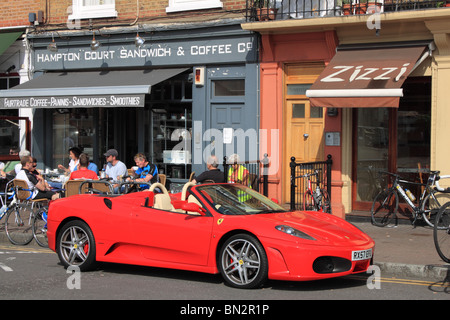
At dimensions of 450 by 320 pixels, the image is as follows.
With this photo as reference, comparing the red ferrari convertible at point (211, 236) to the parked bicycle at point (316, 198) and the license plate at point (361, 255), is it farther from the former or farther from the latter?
the parked bicycle at point (316, 198)

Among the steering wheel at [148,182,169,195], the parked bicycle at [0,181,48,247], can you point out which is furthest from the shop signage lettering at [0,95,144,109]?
the steering wheel at [148,182,169,195]

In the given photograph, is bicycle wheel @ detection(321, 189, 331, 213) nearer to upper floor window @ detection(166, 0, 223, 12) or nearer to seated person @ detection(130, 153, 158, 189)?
seated person @ detection(130, 153, 158, 189)

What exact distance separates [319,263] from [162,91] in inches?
366

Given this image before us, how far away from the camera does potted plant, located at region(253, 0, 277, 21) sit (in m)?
13.7

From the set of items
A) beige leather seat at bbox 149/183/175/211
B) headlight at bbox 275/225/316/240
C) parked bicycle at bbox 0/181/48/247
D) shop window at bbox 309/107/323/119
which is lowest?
parked bicycle at bbox 0/181/48/247

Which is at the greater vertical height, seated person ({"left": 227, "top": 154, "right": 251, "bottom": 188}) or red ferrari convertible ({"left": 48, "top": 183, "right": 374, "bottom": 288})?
seated person ({"left": 227, "top": 154, "right": 251, "bottom": 188})

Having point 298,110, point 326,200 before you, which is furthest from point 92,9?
point 326,200

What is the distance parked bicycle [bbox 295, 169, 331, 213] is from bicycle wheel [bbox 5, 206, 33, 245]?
17.4 ft

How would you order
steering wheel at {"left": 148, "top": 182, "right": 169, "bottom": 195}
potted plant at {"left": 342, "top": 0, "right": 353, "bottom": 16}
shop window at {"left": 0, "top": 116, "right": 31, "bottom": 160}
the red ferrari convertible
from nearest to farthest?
1. the red ferrari convertible
2. steering wheel at {"left": 148, "top": 182, "right": 169, "bottom": 195}
3. potted plant at {"left": 342, "top": 0, "right": 353, "bottom": 16}
4. shop window at {"left": 0, "top": 116, "right": 31, "bottom": 160}

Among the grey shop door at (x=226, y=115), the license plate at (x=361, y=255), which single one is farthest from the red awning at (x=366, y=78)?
the license plate at (x=361, y=255)

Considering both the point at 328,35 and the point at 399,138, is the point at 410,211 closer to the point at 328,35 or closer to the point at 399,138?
the point at 399,138

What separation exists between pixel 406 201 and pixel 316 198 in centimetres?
175

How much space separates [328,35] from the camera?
13.1 m

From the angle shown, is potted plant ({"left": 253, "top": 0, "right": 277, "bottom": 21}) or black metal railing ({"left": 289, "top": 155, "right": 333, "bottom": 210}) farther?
potted plant ({"left": 253, "top": 0, "right": 277, "bottom": 21})
